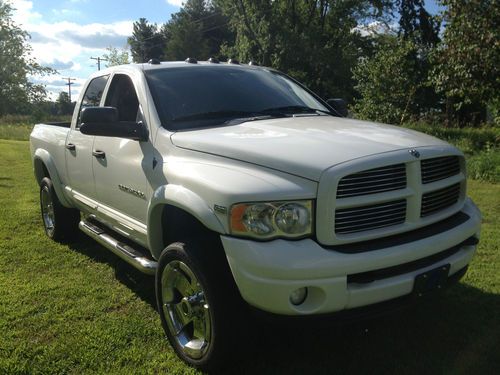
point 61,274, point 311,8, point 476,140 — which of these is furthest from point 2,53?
point 61,274

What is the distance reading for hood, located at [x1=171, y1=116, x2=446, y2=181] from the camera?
2691 mm

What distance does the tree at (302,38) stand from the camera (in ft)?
109

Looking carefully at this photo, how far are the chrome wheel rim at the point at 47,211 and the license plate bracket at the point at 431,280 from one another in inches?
172

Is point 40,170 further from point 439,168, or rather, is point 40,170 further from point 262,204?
point 439,168

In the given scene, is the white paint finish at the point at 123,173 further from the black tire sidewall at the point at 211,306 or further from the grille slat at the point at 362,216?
the grille slat at the point at 362,216

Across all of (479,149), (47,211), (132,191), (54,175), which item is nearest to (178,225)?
(132,191)

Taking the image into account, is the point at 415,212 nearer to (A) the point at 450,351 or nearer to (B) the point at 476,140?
(A) the point at 450,351

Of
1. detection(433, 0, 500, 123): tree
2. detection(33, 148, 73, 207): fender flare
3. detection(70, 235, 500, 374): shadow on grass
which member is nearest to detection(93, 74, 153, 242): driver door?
detection(33, 148, 73, 207): fender flare

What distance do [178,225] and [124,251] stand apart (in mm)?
778

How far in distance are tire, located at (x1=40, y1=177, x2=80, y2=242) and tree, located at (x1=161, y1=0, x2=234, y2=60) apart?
2057 inches

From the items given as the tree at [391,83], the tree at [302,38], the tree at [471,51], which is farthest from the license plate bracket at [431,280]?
the tree at [302,38]

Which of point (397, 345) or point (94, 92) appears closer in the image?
point (397, 345)

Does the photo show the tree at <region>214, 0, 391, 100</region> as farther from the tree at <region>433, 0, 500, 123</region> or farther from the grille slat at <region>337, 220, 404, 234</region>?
the grille slat at <region>337, 220, 404, 234</region>

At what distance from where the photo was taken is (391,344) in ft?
10.9
